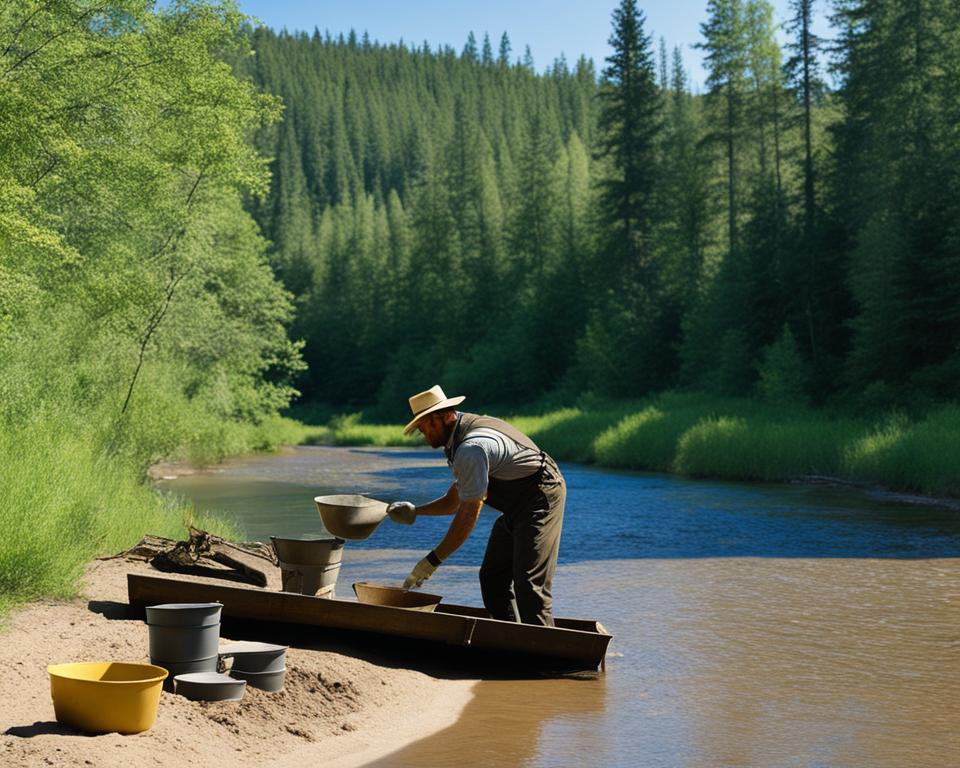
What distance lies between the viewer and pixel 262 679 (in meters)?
7.42

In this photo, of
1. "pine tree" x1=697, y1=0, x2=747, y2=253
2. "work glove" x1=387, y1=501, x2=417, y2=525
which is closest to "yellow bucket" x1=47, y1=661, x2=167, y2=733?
"work glove" x1=387, y1=501, x2=417, y2=525

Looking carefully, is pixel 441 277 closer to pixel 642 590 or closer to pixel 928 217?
pixel 928 217

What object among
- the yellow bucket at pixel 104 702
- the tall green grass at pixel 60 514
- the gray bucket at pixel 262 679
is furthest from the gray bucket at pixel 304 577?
the yellow bucket at pixel 104 702

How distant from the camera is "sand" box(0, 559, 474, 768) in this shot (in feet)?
20.1

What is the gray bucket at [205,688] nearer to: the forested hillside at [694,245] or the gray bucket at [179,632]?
the gray bucket at [179,632]

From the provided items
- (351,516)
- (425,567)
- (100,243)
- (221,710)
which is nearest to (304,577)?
(351,516)

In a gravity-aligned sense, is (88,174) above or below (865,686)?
above

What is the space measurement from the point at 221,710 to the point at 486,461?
239 cm

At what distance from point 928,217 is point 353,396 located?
53635 mm

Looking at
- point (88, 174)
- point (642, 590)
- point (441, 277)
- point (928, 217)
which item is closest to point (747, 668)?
point (642, 590)

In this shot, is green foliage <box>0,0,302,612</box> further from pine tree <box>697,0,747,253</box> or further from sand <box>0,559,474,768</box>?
pine tree <box>697,0,747,253</box>

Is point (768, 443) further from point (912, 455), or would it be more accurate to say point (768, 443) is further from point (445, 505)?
point (445, 505)

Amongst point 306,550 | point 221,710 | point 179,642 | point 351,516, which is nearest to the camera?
point 221,710

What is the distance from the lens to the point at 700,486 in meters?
25.4
